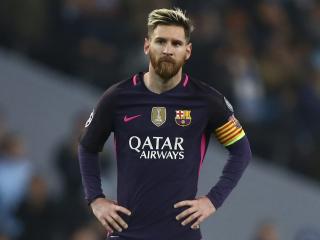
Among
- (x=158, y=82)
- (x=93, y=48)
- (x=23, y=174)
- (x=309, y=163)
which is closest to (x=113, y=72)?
(x=93, y=48)

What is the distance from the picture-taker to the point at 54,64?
40.7 feet

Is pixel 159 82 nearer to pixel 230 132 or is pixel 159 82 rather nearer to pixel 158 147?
pixel 158 147

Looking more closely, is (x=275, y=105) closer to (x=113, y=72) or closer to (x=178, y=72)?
(x=113, y=72)

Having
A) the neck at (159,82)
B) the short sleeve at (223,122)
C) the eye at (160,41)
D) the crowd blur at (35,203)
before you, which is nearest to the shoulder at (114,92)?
the neck at (159,82)

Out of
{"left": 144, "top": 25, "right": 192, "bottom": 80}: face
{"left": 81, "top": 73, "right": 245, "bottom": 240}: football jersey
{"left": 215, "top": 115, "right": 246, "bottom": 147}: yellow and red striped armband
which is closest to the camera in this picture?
{"left": 144, "top": 25, "right": 192, "bottom": 80}: face

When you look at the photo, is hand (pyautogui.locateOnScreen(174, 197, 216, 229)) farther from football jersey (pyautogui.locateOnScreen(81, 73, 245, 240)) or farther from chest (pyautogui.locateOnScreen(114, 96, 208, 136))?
chest (pyautogui.locateOnScreen(114, 96, 208, 136))

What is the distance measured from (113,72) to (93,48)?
0.38 m

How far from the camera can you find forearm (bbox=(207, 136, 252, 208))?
249 inches

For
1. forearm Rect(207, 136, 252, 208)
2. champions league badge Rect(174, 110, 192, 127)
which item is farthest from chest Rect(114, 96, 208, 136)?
forearm Rect(207, 136, 252, 208)

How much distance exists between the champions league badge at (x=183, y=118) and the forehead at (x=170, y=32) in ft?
1.38

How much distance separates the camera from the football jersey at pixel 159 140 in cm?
621

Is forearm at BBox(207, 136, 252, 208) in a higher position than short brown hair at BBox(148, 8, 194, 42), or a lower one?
lower

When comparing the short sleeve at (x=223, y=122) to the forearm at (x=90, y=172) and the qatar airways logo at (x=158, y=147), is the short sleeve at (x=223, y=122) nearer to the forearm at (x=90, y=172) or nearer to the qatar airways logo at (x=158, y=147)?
the qatar airways logo at (x=158, y=147)

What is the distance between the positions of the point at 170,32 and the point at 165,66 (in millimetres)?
187
